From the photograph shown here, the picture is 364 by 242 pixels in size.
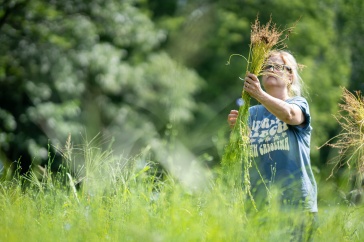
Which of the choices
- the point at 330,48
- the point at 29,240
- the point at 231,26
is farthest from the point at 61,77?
the point at 29,240

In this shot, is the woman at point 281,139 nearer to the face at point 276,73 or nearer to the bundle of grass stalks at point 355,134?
the face at point 276,73

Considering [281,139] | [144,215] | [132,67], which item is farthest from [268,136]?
[132,67]

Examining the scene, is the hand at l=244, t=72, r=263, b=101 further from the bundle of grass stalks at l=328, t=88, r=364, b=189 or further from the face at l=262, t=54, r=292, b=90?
the bundle of grass stalks at l=328, t=88, r=364, b=189

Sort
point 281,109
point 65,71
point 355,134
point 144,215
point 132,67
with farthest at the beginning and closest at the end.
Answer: point 132,67 < point 65,71 < point 355,134 < point 281,109 < point 144,215

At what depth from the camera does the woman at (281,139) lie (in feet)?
11.6

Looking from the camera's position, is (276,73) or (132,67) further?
(132,67)

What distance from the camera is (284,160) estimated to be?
360 centimetres

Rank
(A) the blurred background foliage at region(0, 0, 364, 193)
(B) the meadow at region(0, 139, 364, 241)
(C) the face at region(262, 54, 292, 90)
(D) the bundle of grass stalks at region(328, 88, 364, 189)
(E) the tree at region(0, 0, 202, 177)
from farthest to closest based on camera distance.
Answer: (A) the blurred background foliage at region(0, 0, 364, 193) → (E) the tree at region(0, 0, 202, 177) → (D) the bundle of grass stalks at region(328, 88, 364, 189) → (C) the face at region(262, 54, 292, 90) → (B) the meadow at region(0, 139, 364, 241)

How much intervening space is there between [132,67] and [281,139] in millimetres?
10760

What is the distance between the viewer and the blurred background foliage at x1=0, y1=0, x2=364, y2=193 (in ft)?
42.1

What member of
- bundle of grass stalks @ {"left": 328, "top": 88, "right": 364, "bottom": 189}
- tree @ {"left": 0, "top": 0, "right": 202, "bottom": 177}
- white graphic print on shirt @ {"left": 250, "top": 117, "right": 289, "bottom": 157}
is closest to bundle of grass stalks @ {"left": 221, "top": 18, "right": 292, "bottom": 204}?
white graphic print on shirt @ {"left": 250, "top": 117, "right": 289, "bottom": 157}

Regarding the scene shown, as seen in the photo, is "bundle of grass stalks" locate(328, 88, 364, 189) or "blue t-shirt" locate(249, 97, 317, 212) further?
"bundle of grass stalks" locate(328, 88, 364, 189)

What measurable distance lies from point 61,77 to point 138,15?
6.65 ft

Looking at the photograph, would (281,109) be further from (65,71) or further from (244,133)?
(65,71)
